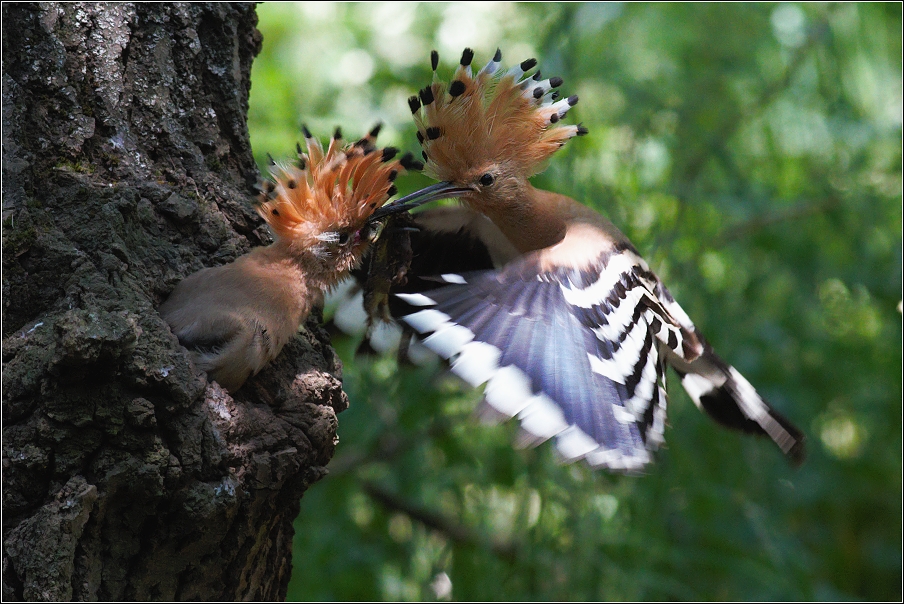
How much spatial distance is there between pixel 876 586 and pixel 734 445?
1.47m

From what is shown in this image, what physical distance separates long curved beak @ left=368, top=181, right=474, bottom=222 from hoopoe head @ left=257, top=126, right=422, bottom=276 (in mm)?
24

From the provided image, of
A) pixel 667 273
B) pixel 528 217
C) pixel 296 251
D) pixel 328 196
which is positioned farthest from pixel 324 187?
pixel 667 273

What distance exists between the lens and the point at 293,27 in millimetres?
3914

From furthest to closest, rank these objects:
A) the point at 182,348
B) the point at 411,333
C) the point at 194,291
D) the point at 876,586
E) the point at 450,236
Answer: the point at 876,586 < the point at 450,236 < the point at 411,333 < the point at 194,291 < the point at 182,348

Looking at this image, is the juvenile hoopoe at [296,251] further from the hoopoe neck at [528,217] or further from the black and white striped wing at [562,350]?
the hoopoe neck at [528,217]

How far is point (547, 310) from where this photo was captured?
Result: 1871 mm

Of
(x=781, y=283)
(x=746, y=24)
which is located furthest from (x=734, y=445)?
(x=746, y=24)

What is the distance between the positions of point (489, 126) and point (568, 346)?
0.64 m

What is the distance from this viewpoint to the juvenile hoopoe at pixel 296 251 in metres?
1.52

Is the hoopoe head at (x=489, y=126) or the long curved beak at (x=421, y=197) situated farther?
the hoopoe head at (x=489, y=126)

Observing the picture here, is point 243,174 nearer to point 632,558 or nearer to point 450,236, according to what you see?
point 450,236

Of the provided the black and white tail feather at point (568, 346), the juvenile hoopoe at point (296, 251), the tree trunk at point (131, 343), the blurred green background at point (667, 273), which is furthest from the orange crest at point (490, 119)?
the blurred green background at point (667, 273)

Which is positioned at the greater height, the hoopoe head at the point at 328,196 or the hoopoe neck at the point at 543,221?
the hoopoe neck at the point at 543,221

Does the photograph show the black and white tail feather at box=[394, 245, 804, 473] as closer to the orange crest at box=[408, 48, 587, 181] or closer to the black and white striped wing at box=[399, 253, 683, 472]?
the black and white striped wing at box=[399, 253, 683, 472]
